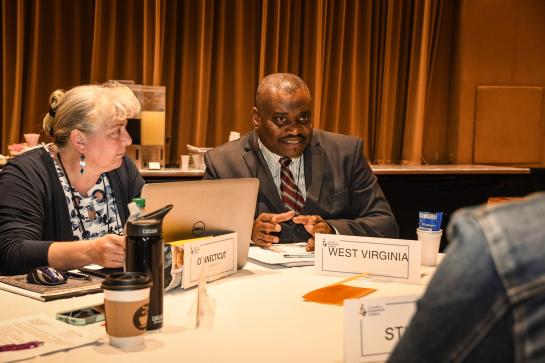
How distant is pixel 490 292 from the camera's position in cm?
45

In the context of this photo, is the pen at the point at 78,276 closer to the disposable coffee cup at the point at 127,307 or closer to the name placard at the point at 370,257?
the disposable coffee cup at the point at 127,307

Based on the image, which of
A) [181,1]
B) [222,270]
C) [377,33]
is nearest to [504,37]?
[377,33]

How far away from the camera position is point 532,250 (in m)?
0.46

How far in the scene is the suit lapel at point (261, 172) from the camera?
2.62m

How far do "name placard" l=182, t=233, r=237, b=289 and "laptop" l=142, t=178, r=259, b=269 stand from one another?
0.04 m

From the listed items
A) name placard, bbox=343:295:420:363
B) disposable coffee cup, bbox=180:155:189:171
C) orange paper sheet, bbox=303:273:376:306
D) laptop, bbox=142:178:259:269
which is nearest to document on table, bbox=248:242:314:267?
laptop, bbox=142:178:259:269

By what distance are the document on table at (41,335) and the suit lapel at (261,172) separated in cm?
138

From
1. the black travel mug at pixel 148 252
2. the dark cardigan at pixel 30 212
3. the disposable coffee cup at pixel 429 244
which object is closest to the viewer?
the black travel mug at pixel 148 252

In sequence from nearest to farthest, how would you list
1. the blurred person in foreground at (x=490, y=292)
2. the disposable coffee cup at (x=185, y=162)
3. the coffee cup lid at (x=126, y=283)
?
the blurred person in foreground at (x=490, y=292) → the coffee cup lid at (x=126, y=283) → the disposable coffee cup at (x=185, y=162)

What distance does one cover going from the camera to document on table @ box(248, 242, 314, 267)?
6.54 ft

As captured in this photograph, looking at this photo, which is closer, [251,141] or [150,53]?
[251,141]

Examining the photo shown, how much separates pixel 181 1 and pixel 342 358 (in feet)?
14.6

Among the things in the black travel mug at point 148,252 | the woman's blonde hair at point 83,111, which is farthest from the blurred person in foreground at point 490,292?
the woman's blonde hair at point 83,111

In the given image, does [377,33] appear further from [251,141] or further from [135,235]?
[135,235]
